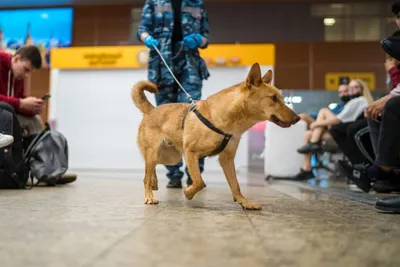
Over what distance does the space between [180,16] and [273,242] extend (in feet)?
8.52

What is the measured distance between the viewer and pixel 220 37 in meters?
9.29

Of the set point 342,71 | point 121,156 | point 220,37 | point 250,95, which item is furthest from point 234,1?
point 250,95

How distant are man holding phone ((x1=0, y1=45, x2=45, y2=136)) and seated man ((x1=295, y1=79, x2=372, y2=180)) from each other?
3075 mm

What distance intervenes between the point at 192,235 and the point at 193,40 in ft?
7.16

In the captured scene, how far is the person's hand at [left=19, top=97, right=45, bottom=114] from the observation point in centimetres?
351

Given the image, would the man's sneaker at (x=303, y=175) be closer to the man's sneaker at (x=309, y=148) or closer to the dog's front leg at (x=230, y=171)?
the man's sneaker at (x=309, y=148)

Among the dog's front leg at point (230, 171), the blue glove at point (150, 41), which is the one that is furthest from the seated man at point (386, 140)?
the blue glove at point (150, 41)

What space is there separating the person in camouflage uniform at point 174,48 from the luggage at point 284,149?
203 centimetres

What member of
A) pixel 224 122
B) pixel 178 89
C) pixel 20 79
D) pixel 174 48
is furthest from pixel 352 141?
pixel 20 79

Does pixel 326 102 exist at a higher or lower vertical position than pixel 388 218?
higher

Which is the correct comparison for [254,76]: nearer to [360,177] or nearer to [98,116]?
[360,177]

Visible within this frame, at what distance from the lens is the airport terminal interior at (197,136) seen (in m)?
1.32

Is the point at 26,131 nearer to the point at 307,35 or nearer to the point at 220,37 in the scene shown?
the point at 220,37

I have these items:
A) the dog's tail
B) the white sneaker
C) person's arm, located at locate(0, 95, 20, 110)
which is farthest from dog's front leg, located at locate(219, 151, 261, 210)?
person's arm, located at locate(0, 95, 20, 110)
